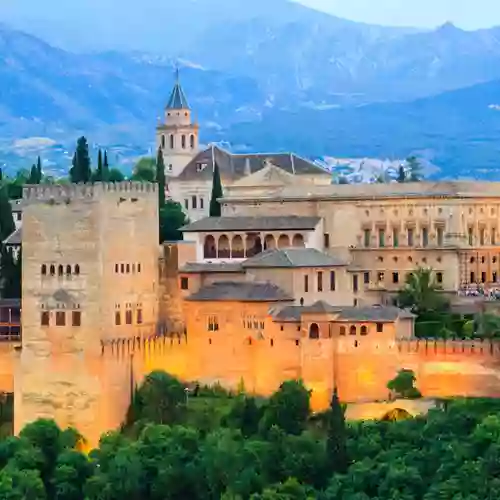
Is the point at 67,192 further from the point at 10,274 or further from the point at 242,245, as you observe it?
the point at 242,245

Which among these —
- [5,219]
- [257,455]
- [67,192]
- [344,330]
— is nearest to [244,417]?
[257,455]

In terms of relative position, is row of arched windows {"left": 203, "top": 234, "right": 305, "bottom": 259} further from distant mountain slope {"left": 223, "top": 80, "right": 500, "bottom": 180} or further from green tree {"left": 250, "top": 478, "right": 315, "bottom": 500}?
distant mountain slope {"left": 223, "top": 80, "right": 500, "bottom": 180}

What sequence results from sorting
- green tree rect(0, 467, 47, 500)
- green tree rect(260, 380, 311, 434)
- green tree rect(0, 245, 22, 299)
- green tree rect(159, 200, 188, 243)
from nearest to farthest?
green tree rect(0, 467, 47, 500)
green tree rect(260, 380, 311, 434)
green tree rect(0, 245, 22, 299)
green tree rect(159, 200, 188, 243)

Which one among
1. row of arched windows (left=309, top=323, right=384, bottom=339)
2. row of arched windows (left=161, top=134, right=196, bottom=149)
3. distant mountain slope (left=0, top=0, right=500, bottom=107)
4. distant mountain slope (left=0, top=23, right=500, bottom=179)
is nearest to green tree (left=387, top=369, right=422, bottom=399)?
row of arched windows (left=309, top=323, right=384, bottom=339)

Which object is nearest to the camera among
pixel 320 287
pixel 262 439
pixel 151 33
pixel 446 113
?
pixel 262 439

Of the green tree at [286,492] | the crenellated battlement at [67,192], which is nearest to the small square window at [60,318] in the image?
the crenellated battlement at [67,192]

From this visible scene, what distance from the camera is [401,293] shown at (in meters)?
53.4

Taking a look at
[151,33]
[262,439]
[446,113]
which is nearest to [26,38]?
[151,33]

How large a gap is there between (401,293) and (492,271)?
4040mm

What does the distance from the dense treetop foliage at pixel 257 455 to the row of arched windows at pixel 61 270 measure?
3.37 m

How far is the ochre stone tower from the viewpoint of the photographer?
4744cm

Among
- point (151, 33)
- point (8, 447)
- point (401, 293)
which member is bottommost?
point (8, 447)

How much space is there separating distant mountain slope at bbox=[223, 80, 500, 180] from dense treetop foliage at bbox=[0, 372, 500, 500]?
9628cm

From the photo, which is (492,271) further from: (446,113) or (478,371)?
(446,113)
